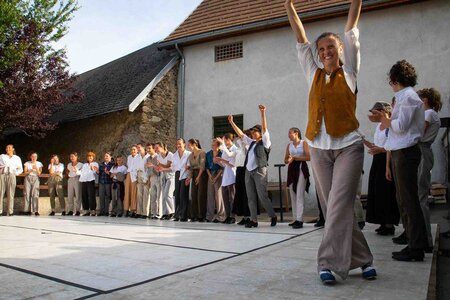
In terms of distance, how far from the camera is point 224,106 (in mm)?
12539

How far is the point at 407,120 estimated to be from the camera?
329 cm

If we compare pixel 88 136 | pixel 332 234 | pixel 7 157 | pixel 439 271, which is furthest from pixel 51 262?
pixel 88 136

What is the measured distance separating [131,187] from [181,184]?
1.94 meters

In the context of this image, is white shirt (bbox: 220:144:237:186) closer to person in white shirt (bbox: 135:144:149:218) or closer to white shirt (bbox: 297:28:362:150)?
person in white shirt (bbox: 135:144:149:218)

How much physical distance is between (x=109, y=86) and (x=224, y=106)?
4.94 meters

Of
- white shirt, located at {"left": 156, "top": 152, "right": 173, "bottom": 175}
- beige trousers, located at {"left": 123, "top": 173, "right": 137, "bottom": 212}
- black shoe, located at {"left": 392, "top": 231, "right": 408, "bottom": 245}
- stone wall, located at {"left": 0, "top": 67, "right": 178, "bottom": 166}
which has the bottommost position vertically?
black shoe, located at {"left": 392, "top": 231, "right": 408, "bottom": 245}

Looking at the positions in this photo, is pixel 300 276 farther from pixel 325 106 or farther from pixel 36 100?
pixel 36 100

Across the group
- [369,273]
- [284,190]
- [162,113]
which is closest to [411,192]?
[369,273]

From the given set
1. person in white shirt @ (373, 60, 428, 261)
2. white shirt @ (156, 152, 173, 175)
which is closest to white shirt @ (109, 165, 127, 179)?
white shirt @ (156, 152, 173, 175)

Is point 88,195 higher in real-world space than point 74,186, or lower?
lower

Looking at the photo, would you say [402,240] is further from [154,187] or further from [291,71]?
[291,71]

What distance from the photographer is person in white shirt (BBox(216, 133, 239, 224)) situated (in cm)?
745

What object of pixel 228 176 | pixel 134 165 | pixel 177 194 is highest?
pixel 134 165

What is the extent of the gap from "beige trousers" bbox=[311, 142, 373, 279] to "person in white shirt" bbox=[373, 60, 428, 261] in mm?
786
